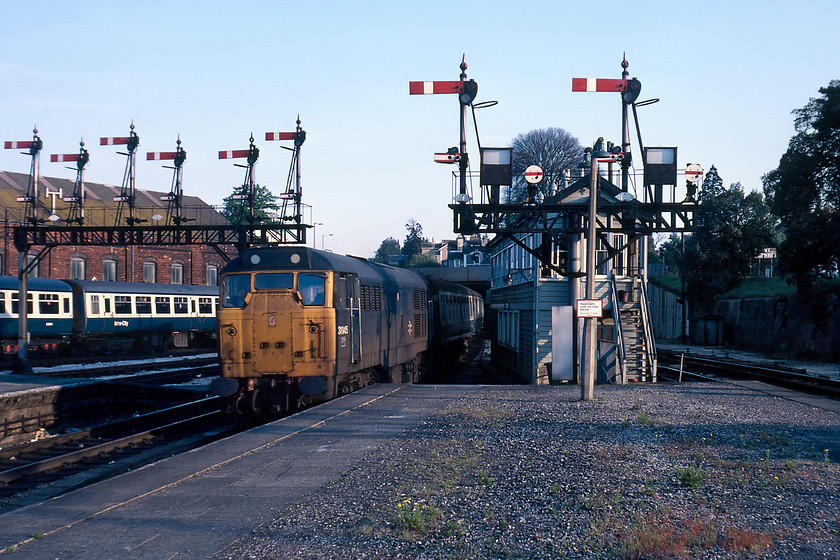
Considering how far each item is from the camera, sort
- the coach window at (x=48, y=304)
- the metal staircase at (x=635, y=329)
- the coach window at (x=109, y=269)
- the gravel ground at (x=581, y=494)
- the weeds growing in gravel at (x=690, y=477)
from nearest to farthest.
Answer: the gravel ground at (x=581, y=494)
the weeds growing in gravel at (x=690, y=477)
the metal staircase at (x=635, y=329)
the coach window at (x=48, y=304)
the coach window at (x=109, y=269)

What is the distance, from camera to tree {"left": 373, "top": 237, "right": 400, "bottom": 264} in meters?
170

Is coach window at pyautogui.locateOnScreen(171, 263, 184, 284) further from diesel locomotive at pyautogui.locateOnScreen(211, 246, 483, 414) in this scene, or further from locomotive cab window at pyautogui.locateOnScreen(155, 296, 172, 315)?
diesel locomotive at pyautogui.locateOnScreen(211, 246, 483, 414)

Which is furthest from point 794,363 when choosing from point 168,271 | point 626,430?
point 168,271

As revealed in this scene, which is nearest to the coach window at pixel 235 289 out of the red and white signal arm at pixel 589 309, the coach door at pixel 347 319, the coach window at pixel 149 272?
the coach door at pixel 347 319

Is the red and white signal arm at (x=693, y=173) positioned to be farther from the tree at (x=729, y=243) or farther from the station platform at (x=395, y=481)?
the tree at (x=729, y=243)

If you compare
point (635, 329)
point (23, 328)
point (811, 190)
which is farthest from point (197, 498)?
point (811, 190)

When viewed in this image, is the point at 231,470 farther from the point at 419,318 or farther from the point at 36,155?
the point at 36,155

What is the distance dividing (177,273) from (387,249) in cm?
12279

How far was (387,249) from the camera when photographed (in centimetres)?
17300

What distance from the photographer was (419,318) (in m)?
21.8

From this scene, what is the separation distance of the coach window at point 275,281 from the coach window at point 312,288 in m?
0.19

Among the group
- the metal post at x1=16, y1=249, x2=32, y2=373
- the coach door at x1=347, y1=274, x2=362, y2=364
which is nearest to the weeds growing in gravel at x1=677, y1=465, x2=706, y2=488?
the coach door at x1=347, y1=274, x2=362, y2=364

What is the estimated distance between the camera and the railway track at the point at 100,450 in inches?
412

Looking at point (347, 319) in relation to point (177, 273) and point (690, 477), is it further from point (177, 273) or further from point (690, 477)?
point (177, 273)
